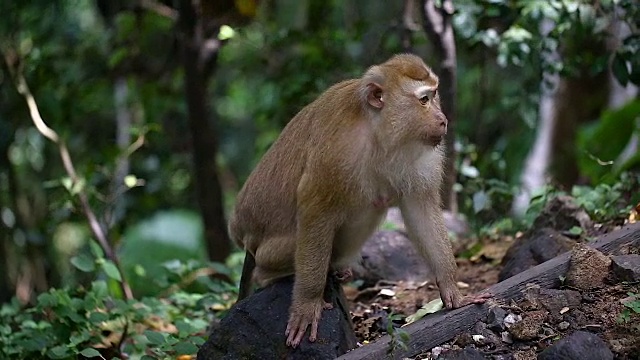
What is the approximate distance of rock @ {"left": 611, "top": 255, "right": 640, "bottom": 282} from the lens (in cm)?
374

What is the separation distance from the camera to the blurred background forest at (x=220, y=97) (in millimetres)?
5777

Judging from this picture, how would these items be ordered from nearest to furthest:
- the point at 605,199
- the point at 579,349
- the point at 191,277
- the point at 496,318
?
1. the point at 579,349
2. the point at 496,318
3. the point at 605,199
4. the point at 191,277

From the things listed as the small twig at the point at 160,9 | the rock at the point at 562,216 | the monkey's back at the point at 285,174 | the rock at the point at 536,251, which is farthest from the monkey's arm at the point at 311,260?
the small twig at the point at 160,9

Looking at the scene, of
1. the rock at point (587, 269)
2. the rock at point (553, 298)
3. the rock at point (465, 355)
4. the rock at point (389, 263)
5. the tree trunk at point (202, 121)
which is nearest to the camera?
the rock at point (465, 355)

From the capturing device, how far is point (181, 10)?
6.22 m

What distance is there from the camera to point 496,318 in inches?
143

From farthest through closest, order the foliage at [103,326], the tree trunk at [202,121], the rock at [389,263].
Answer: the tree trunk at [202,121] → the rock at [389,263] → the foliage at [103,326]

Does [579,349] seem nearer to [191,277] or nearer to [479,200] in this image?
[479,200]

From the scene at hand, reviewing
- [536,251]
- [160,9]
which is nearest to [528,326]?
[536,251]

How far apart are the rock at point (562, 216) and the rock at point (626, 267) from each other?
3.04 ft

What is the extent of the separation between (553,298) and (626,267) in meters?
0.37

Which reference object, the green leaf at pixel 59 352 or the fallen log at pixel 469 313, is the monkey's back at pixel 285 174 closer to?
the fallen log at pixel 469 313

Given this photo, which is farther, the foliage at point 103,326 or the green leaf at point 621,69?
the green leaf at point 621,69

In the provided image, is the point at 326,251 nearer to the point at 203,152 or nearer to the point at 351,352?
the point at 351,352
